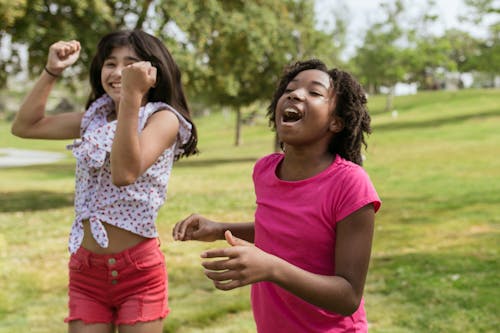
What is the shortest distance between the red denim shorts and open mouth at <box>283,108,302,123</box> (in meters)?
0.93

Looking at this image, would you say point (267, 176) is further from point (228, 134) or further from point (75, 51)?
point (228, 134)

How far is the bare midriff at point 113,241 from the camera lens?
2.61 metres

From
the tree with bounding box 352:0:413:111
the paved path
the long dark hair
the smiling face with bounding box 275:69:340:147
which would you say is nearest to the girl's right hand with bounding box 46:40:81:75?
the long dark hair

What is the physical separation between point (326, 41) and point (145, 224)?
24.5 meters

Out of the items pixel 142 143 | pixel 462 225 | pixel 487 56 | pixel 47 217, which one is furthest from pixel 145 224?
pixel 487 56

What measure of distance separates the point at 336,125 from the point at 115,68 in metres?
1.08

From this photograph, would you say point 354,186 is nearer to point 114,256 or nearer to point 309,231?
point 309,231

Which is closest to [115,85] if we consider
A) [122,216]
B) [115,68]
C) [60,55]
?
[115,68]

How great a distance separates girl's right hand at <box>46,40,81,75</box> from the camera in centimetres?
283

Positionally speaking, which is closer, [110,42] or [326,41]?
[110,42]

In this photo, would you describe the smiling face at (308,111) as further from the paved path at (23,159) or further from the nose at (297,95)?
the paved path at (23,159)

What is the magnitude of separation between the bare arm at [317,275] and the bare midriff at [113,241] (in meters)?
0.94

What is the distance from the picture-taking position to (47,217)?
11312 mm

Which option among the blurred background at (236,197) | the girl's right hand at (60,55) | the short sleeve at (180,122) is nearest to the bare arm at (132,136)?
the short sleeve at (180,122)
